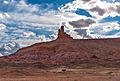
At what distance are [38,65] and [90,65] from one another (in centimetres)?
2994

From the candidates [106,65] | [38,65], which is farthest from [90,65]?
[38,65]

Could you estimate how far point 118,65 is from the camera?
199 meters

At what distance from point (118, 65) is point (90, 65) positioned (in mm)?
16554

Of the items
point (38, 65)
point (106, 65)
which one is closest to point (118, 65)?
point (106, 65)

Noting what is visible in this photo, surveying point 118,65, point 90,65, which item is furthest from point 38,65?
point 118,65

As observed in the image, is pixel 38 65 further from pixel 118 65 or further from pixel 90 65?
pixel 118 65

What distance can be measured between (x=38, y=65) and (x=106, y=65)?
1538 inches

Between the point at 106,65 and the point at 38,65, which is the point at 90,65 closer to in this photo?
the point at 106,65

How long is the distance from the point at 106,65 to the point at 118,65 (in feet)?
24.6

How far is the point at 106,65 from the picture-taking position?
7761 inches

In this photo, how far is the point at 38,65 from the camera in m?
193

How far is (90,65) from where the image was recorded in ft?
647
